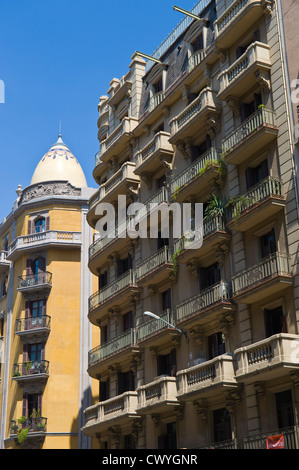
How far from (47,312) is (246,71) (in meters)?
28.0

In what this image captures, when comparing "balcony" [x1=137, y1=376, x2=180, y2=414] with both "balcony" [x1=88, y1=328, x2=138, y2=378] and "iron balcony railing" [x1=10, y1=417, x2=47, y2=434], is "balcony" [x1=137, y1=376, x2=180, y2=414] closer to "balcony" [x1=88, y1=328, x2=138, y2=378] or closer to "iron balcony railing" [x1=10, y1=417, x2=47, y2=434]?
"balcony" [x1=88, y1=328, x2=138, y2=378]

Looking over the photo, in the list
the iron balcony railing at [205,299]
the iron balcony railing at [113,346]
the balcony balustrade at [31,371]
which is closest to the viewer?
the iron balcony railing at [205,299]

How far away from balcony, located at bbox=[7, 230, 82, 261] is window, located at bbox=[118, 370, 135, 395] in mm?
16750

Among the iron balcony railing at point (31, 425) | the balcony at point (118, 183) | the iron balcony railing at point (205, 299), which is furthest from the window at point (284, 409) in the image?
the iron balcony railing at point (31, 425)

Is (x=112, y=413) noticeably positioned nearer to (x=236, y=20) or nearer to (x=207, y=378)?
(x=207, y=378)

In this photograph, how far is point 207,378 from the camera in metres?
27.7

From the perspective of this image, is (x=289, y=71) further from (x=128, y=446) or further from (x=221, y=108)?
(x=128, y=446)

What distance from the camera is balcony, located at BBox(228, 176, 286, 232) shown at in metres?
26.2

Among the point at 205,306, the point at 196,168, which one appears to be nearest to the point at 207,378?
the point at 205,306

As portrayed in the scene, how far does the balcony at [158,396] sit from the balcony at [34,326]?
18627mm

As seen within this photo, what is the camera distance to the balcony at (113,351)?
116 ft

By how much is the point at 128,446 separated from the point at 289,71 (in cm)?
2049

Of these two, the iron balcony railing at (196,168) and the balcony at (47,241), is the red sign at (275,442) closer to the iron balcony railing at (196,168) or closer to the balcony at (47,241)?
the iron balcony railing at (196,168)
